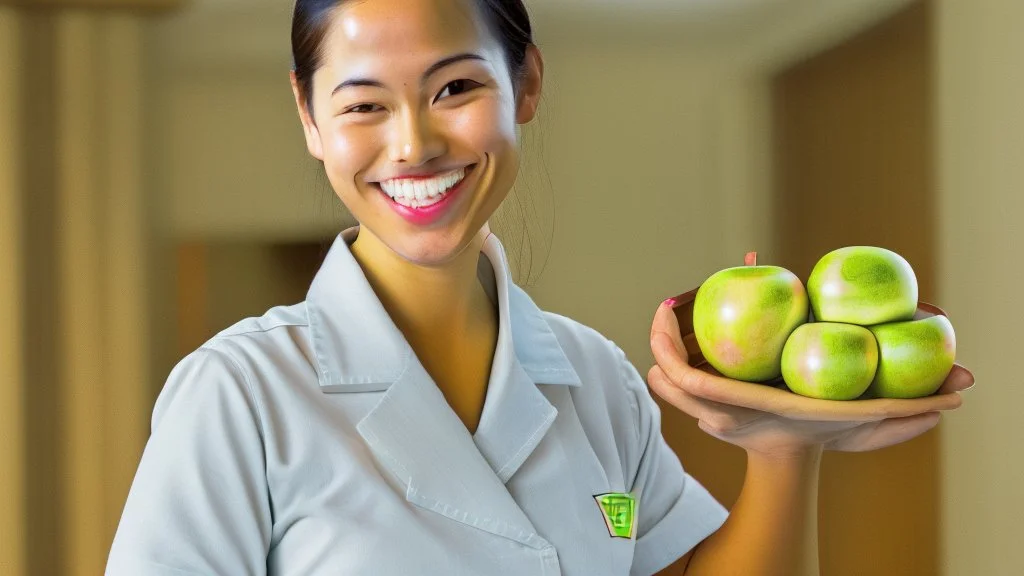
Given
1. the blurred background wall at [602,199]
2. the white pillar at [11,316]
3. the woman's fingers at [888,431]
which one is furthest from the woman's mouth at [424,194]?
the white pillar at [11,316]

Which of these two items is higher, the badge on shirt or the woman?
the woman

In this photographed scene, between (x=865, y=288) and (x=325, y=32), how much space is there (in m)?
0.52

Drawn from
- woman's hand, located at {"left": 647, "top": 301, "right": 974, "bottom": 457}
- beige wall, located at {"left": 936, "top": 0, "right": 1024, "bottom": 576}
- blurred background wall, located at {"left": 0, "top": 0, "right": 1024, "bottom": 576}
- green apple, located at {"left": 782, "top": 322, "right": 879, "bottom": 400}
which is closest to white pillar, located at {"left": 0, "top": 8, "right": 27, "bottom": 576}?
blurred background wall, located at {"left": 0, "top": 0, "right": 1024, "bottom": 576}

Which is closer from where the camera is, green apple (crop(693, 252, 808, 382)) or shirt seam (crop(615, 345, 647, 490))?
green apple (crop(693, 252, 808, 382))

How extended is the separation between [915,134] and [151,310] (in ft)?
5.72

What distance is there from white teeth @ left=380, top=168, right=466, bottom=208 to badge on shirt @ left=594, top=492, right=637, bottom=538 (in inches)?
12.6

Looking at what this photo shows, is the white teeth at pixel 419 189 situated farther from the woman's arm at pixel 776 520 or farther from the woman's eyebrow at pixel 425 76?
the woman's arm at pixel 776 520

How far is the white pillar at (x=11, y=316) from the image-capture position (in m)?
2.31

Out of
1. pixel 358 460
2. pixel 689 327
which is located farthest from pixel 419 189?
pixel 689 327

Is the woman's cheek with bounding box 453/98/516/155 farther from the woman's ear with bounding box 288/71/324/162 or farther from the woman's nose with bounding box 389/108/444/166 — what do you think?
the woman's ear with bounding box 288/71/324/162

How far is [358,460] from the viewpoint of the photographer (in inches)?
36.9

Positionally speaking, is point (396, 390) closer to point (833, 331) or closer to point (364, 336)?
point (364, 336)

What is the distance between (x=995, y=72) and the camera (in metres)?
2.55

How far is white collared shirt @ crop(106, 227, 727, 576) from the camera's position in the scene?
0.89 metres
